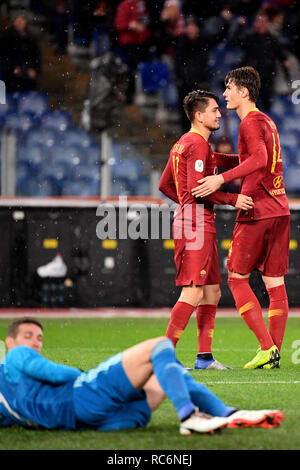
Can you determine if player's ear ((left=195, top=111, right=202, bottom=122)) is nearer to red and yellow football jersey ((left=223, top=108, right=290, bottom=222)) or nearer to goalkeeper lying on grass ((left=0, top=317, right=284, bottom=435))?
red and yellow football jersey ((left=223, top=108, right=290, bottom=222))

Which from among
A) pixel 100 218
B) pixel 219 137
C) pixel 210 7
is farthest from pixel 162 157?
pixel 210 7

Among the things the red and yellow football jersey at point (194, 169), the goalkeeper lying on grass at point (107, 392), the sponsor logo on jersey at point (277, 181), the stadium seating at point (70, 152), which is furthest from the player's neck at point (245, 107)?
the stadium seating at point (70, 152)

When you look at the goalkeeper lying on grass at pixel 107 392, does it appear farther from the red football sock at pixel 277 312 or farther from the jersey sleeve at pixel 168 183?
the jersey sleeve at pixel 168 183

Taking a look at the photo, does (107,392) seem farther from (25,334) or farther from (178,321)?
(178,321)

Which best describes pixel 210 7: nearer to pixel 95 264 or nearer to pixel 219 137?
pixel 219 137

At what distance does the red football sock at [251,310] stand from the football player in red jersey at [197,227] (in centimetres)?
15

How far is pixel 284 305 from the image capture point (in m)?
6.30

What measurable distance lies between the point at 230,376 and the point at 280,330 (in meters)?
0.70

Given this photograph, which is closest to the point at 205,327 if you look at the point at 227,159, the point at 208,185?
the point at 208,185

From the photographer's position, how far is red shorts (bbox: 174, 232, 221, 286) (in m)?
6.01

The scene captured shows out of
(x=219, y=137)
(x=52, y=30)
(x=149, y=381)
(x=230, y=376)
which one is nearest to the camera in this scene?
(x=149, y=381)

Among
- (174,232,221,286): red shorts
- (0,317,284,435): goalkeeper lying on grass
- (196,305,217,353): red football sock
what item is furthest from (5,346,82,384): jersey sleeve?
(196,305,217,353): red football sock

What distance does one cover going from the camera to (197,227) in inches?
239

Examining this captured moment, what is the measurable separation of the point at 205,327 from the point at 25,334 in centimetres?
269
